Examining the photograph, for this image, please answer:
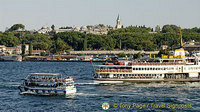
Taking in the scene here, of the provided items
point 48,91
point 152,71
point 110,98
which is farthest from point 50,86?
point 152,71

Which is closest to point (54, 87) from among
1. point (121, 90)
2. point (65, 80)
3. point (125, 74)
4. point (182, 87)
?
point (65, 80)

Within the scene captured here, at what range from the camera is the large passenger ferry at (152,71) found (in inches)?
2513

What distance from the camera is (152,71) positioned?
65.5 metres

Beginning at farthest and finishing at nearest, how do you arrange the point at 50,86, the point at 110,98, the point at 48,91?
the point at 50,86
the point at 48,91
the point at 110,98

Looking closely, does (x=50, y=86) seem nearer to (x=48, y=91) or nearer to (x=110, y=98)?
(x=48, y=91)

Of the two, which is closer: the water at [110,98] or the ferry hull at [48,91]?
the water at [110,98]

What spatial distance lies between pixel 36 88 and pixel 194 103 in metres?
20.8

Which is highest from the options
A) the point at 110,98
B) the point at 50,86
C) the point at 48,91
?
the point at 50,86

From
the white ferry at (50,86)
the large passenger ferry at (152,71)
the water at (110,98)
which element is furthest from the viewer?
the large passenger ferry at (152,71)

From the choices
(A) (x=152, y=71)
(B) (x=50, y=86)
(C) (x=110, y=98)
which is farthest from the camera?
(A) (x=152, y=71)

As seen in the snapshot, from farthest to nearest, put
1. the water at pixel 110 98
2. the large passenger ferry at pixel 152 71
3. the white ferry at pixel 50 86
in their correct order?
the large passenger ferry at pixel 152 71
the white ferry at pixel 50 86
the water at pixel 110 98

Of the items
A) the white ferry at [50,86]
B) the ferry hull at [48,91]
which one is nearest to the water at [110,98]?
the ferry hull at [48,91]

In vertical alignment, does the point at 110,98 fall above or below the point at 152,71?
A: below

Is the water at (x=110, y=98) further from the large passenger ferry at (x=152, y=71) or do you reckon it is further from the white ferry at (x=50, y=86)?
the large passenger ferry at (x=152, y=71)
